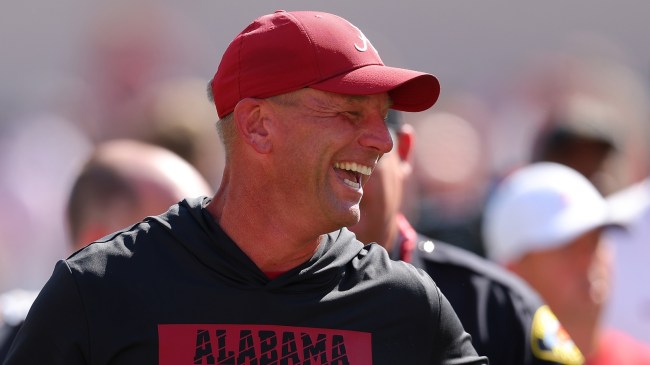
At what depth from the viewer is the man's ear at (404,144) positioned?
4.81 metres

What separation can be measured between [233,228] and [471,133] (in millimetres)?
7561

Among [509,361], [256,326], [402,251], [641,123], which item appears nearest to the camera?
[256,326]

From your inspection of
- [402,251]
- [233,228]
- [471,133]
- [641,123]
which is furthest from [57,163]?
[233,228]

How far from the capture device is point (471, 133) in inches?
422

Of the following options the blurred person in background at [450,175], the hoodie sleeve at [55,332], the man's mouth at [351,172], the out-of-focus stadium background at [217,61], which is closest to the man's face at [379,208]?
the man's mouth at [351,172]

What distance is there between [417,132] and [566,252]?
212 inches

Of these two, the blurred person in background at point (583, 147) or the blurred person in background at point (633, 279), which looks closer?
the blurred person in background at point (633, 279)

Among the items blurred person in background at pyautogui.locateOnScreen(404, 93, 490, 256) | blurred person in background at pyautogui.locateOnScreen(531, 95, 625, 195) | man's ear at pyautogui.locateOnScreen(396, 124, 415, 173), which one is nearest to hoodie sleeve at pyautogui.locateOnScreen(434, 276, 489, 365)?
man's ear at pyautogui.locateOnScreen(396, 124, 415, 173)

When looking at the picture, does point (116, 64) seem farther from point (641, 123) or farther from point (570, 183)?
point (570, 183)

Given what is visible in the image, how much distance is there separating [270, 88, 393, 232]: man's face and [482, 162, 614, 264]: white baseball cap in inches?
95.6

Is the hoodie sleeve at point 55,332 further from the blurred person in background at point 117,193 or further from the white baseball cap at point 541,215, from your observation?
the white baseball cap at point 541,215

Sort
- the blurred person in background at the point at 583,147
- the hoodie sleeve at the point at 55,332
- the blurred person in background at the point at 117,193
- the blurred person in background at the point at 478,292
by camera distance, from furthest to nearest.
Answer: the blurred person in background at the point at 583,147 < the blurred person in background at the point at 117,193 < the blurred person in background at the point at 478,292 < the hoodie sleeve at the point at 55,332

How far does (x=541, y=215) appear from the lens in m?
5.56

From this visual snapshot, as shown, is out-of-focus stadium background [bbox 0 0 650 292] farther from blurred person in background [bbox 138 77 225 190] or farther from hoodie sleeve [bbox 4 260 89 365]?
hoodie sleeve [bbox 4 260 89 365]
